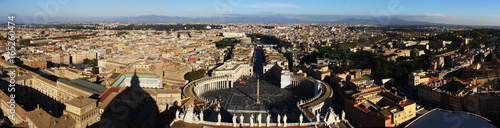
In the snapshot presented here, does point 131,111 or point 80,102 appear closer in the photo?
point 80,102

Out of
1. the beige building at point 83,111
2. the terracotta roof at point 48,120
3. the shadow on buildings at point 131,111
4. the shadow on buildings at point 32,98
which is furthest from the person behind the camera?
the shadow on buildings at point 32,98

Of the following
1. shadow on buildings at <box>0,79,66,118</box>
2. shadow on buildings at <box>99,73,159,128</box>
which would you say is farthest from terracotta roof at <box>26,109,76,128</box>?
shadow on buildings at <box>0,79,66,118</box>

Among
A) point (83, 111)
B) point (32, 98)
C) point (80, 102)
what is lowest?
point (32, 98)

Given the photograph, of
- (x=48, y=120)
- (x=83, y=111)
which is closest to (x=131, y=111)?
(x=83, y=111)

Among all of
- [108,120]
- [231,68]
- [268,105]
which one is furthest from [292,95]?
[108,120]

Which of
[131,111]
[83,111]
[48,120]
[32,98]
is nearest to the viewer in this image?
[48,120]

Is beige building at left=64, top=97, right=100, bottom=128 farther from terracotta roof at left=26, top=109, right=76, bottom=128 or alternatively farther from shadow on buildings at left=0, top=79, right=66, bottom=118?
shadow on buildings at left=0, top=79, right=66, bottom=118

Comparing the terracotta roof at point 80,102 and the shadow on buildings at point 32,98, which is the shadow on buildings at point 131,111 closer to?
the terracotta roof at point 80,102

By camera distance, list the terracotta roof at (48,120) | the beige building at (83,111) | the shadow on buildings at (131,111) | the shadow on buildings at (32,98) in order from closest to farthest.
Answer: the terracotta roof at (48,120) → the shadow on buildings at (131,111) → the beige building at (83,111) → the shadow on buildings at (32,98)

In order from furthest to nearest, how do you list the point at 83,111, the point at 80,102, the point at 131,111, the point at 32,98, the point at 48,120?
1. the point at 32,98
2. the point at 131,111
3. the point at 80,102
4. the point at 83,111
5. the point at 48,120

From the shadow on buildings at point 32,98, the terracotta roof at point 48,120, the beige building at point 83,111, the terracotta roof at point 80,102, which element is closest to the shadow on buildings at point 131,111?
the beige building at point 83,111

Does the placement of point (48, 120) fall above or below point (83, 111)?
below

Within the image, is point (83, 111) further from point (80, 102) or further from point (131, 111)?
point (131, 111)
